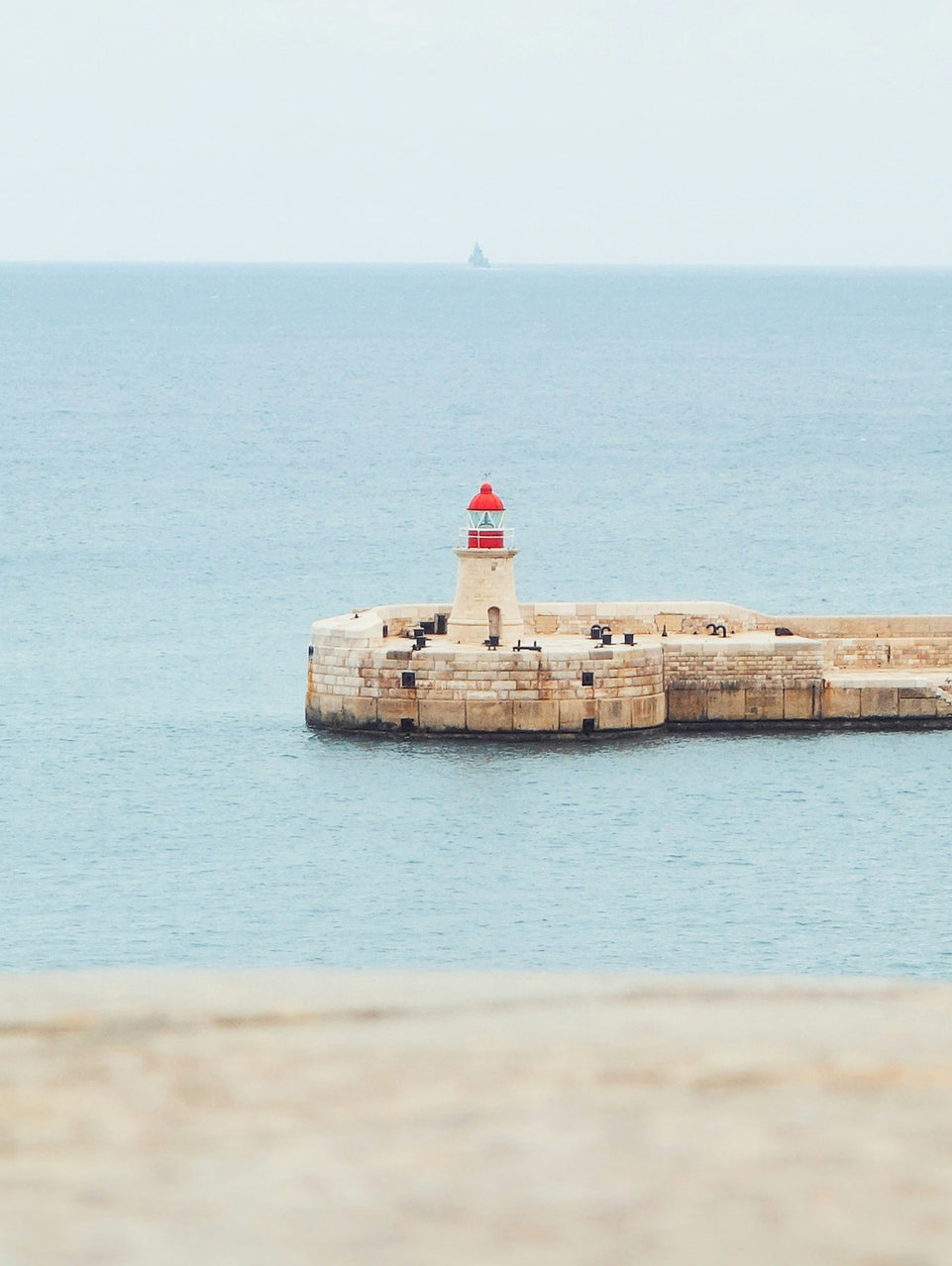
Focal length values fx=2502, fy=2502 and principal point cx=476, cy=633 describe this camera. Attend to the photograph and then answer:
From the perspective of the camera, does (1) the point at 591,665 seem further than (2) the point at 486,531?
No

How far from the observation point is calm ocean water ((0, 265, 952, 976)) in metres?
27.5

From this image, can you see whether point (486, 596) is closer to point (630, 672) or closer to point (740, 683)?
point (630, 672)

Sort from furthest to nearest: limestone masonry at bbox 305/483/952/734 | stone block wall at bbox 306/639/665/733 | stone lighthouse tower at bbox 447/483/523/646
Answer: stone lighthouse tower at bbox 447/483/523/646
limestone masonry at bbox 305/483/952/734
stone block wall at bbox 306/639/665/733

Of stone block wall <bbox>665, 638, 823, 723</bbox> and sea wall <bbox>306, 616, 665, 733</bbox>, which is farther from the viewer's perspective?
stone block wall <bbox>665, 638, 823, 723</bbox>

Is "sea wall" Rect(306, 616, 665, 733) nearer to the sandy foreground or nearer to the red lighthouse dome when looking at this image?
the red lighthouse dome

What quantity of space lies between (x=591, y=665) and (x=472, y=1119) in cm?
3447

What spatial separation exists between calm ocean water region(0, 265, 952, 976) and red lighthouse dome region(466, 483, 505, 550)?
141 inches

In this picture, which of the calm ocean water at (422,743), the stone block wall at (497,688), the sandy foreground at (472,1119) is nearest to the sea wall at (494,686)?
the stone block wall at (497,688)

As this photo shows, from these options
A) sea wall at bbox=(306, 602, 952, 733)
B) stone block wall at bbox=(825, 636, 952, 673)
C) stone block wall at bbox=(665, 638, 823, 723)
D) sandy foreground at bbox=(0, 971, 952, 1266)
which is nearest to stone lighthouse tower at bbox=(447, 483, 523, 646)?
sea wall at bbox=(306, 602, 952, 733)

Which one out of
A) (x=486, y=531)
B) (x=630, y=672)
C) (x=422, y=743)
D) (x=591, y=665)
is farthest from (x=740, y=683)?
(x=422, y=743)

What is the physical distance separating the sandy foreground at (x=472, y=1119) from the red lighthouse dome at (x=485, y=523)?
35259mm

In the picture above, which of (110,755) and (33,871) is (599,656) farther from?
(33,871)

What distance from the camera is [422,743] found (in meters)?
37.7

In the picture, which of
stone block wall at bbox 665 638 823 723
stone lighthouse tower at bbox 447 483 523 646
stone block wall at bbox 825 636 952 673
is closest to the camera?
stone lighthouse tower at bbox 447 483 523 646
